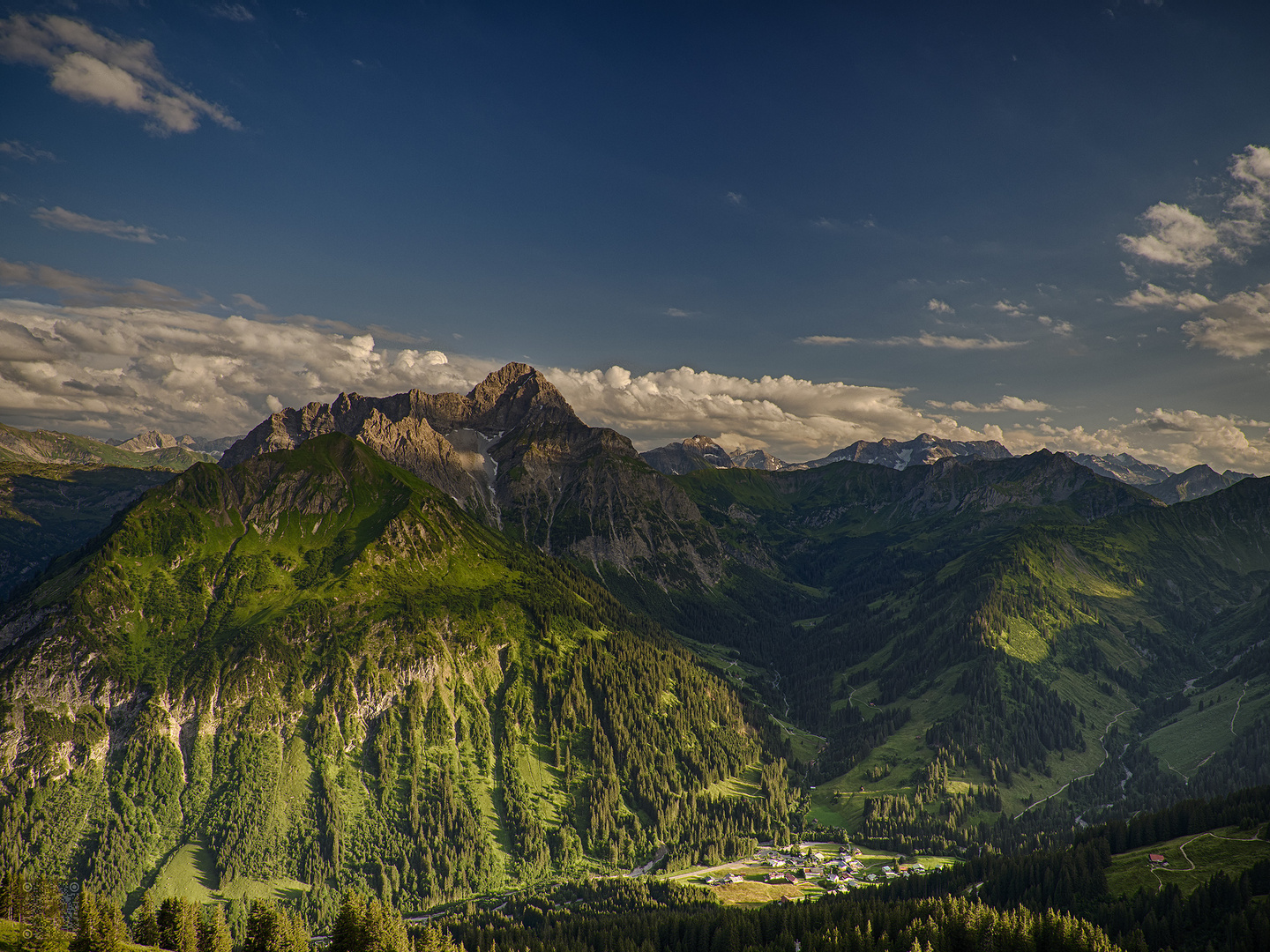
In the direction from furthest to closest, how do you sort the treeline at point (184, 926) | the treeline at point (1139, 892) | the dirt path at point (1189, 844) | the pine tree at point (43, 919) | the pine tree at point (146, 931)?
1. the dirt path at point (1189, 844)
2. the treeline at point (1139, 892)
3. the pine tree at point (146, 931)
4. the treeline at point (184, 926)
5. the pine tree at point (43, 919)

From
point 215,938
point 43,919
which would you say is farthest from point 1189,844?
point 43,919

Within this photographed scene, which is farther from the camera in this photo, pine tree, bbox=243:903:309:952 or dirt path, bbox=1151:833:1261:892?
dirt path, bbox=1151:833:1261:892

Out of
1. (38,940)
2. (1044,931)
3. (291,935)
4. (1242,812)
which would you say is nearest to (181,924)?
(291,935)

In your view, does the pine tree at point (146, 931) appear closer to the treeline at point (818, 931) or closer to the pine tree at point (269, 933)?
the pine tree at point (269, 933)

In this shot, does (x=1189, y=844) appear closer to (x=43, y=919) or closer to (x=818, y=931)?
(x=818, y=931)

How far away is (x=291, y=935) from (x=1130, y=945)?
14272 centimetres

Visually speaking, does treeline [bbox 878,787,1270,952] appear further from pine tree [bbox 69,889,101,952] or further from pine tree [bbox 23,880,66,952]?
pine tree [bbox 23,880,66,952]

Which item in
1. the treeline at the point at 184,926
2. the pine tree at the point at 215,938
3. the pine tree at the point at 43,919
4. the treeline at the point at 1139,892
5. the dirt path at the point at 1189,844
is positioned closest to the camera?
the pine tree at the point at 43,919

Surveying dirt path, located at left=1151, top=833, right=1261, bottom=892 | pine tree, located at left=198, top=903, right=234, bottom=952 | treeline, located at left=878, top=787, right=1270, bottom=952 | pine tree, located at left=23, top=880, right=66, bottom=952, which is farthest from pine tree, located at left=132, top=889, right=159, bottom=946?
dirt path, located at left=1151, top=833, right=1261, bottom=892

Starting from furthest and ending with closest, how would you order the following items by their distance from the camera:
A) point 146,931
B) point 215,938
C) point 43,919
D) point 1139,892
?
point 1139,892, point 215,938, point 146,931, point 43,919

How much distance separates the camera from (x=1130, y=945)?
4744 inches

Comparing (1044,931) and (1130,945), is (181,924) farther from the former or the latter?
(1130,945)

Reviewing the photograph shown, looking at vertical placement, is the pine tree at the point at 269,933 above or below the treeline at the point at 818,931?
above

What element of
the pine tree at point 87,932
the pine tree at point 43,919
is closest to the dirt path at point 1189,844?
the pine tree at point 87,932
